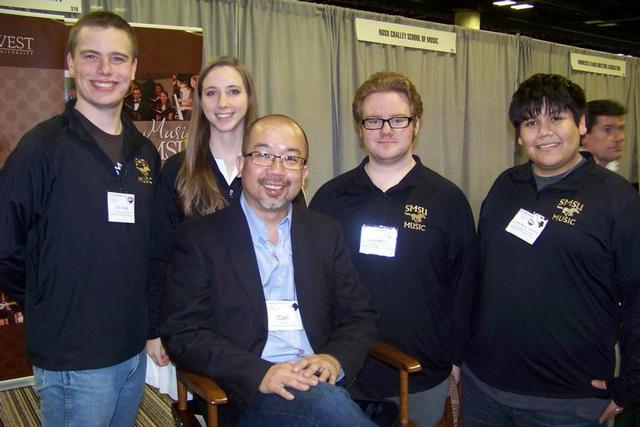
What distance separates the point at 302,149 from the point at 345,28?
337cm

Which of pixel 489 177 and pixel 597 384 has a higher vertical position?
pixel 489 177

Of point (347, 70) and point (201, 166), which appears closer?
point (201, 166)

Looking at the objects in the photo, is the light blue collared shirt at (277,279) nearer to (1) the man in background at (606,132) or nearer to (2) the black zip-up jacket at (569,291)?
(2) the black zip-up jacket at (569,291)

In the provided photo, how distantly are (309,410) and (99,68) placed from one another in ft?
4.32

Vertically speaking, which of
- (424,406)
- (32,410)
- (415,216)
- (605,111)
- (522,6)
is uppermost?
(522,6)

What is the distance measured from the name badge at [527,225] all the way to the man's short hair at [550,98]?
1.21 ft

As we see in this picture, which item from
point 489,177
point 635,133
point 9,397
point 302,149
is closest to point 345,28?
point 489,177

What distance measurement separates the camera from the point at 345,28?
5.07 meters

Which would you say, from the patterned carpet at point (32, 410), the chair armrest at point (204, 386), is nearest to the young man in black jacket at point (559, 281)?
the chair armrest at point (204, 386)

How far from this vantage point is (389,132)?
2.18 m

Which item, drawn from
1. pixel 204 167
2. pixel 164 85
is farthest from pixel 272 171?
pixel 164 85

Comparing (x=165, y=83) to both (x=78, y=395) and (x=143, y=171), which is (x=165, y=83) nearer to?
(x=143, y=171)

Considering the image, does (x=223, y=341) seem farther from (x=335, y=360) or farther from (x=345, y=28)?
(x=345, y=28)

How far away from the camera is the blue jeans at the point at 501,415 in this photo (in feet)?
6.38
